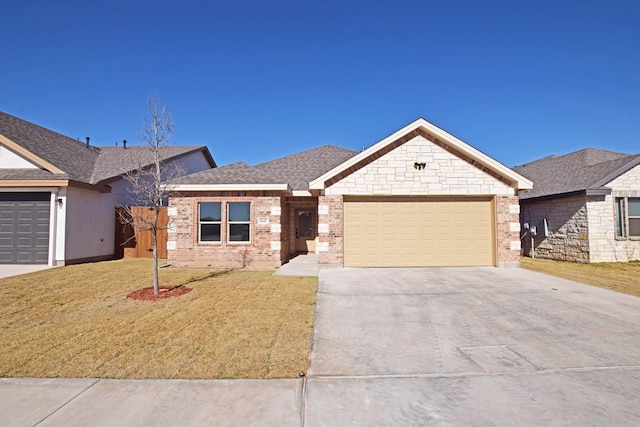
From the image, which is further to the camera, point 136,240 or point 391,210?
point 136,240

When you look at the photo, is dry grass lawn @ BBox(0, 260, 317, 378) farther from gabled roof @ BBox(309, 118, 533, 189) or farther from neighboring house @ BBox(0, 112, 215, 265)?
gabled roof @ BBox(309, 118, 533, 189)

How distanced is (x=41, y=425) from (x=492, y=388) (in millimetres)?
4681

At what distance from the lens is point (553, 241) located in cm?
1575

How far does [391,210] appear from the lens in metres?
12.4

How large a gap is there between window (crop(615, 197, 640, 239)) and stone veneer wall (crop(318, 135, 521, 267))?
19.9ft

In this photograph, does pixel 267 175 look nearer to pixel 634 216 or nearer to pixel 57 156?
pixel 57 156

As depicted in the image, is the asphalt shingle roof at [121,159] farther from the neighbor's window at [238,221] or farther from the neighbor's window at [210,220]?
the neighbor's window at [238,221]

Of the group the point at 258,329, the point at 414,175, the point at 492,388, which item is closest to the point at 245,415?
the point at 258,329

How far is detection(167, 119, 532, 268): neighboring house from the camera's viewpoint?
1215cm

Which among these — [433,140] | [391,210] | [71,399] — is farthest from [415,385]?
[433,140]

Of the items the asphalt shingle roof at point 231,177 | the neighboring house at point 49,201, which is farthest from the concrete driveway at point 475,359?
the neighboring house at point 49,201

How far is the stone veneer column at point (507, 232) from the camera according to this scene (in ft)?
39.6

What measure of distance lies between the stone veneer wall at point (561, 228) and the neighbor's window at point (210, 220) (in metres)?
15.9

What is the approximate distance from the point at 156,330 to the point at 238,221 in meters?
7.54
